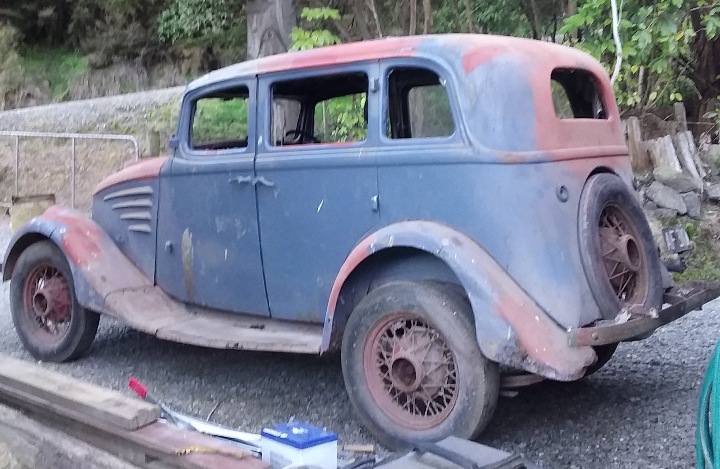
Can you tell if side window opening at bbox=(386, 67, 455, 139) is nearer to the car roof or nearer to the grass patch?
the car roof

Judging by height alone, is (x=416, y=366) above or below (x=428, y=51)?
below

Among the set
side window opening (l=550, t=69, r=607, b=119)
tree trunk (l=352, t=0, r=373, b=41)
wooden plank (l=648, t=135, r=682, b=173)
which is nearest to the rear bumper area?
side window opening (l=550, t=69, r=607, b=119)

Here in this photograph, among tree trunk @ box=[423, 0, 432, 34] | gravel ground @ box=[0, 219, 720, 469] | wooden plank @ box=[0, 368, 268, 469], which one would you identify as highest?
tree trunk @ box=[423, 0, 432, 34]

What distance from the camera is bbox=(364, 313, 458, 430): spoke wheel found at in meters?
3.64

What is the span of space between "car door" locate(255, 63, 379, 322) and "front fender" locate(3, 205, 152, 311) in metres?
1.15

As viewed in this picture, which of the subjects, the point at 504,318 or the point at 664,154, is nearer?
the point at 504,318

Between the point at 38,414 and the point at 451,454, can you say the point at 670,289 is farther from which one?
the point at 38,414

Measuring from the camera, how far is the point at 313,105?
5.12 m

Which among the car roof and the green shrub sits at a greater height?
the green shrub

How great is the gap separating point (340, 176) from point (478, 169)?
0.78m

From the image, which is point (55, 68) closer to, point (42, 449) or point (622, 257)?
point (42, 449)

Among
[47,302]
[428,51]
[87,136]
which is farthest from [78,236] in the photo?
[87,136]

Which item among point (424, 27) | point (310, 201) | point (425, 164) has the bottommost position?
point (310, 201)

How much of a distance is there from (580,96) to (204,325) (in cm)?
249
